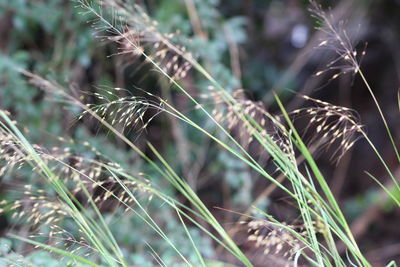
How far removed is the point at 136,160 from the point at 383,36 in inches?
64.5

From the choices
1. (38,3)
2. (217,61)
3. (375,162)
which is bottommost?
(375,162)

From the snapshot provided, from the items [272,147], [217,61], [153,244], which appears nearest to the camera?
[272,147]

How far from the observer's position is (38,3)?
7.30ft

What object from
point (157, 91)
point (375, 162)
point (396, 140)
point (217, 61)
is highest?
point (217, 61)

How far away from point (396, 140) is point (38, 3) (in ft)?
6.11

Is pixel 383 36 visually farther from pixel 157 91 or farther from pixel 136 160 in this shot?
pixel 136 160

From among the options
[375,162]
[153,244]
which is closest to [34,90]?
[153,244]

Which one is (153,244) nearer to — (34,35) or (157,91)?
(157,91)

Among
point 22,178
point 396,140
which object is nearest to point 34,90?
point 22,178

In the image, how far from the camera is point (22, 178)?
7.18ft

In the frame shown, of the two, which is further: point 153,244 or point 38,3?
point 38,3

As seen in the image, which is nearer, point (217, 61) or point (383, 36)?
point (217, 61)

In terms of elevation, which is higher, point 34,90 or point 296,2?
point 296,2

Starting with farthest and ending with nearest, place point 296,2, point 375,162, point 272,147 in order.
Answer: point 375,162, point 296,2, point 272,147
